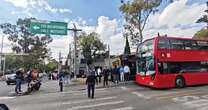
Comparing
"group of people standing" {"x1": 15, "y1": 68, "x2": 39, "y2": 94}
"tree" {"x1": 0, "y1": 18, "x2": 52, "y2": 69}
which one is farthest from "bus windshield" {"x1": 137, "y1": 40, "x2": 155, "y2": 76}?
"tree" {"x1": 0, "y1": 18, "x2": 52, "y2": 69}

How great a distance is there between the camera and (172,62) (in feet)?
77.2

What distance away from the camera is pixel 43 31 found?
29.5 meters

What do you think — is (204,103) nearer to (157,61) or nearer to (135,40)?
(157,61)

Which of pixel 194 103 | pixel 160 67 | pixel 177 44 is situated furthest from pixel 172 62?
pixel 194 103

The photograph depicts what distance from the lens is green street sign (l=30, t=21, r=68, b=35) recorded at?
1153 inches

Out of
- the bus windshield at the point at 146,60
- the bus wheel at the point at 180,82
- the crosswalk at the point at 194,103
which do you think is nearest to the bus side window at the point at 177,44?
the bus windshield at the point at 146,60

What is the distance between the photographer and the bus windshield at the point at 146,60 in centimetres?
2325

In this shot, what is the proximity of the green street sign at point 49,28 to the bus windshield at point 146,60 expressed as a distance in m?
8.47

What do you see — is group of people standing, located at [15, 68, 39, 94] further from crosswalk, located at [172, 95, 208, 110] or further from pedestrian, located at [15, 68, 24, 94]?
crosswalk, located at [172, 95, 208, 110]

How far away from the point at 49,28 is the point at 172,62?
1186 cm

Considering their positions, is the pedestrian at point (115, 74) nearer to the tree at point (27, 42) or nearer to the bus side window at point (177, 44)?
the bus side window at point (177, 44)

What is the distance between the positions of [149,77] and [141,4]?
50.9ft

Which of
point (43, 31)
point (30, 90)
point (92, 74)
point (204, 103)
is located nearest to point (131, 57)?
point (43, 31)

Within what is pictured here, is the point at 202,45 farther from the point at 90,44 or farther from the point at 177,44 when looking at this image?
the point at 90,44
